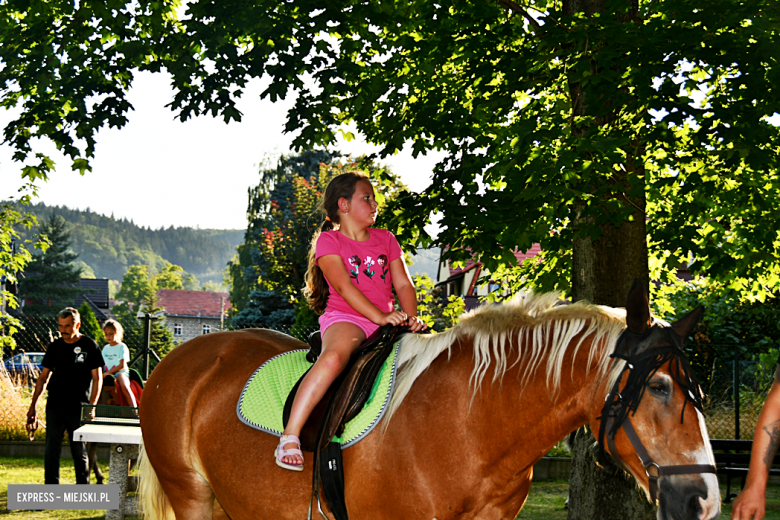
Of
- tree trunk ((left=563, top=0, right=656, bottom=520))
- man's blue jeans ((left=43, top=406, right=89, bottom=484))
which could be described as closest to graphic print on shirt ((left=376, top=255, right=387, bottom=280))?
tree trunk ((left=563, top=0, right=656, bottom=520))

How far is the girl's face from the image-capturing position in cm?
362

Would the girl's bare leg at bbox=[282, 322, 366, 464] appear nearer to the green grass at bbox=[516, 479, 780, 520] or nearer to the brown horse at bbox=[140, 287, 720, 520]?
the brown horse at bbox=[140, 287, 720, 520]

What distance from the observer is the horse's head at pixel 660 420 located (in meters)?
2.42

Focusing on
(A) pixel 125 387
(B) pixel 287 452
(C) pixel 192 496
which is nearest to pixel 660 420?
(B) pixel 287 452

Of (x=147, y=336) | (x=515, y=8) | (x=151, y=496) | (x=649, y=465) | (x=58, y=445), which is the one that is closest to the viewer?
(x=649, y=465)

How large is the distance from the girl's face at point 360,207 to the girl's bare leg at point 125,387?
6.67 metres

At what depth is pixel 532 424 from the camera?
9.41 feet

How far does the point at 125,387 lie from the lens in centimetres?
912

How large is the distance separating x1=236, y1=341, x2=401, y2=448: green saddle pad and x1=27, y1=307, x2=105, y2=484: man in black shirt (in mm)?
5389

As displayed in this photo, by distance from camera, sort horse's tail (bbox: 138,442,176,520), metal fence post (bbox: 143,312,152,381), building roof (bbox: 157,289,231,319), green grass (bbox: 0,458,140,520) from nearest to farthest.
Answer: horse's tail (bbox: 138,442,176,520)
green grass (bbox: 0,458,140,520)
metal fence post (bbox: 143,312,152,381)
building roof (bbox: 157,289,231,319)

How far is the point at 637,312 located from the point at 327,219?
1814 mm

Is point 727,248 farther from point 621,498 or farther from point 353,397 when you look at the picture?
point 353,397

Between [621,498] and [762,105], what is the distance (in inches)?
141

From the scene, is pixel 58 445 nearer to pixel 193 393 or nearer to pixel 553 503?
pixel 193 393
